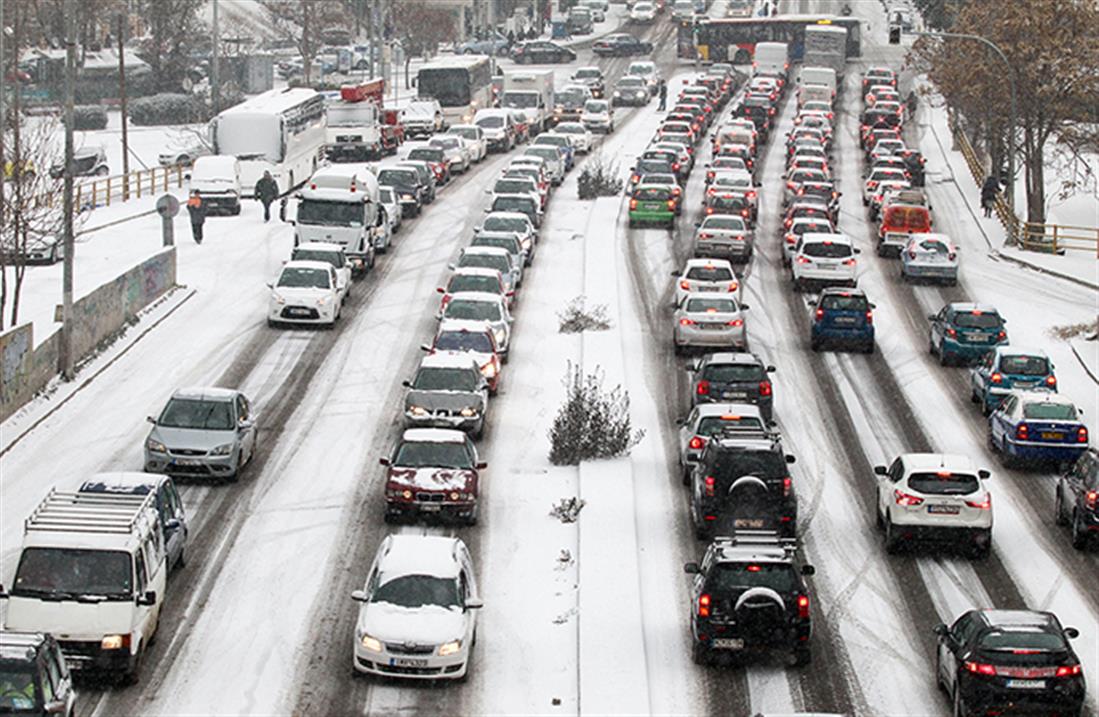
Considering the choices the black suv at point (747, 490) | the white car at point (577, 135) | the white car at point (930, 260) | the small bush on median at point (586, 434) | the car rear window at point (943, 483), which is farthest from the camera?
the white car at point (577, 135)

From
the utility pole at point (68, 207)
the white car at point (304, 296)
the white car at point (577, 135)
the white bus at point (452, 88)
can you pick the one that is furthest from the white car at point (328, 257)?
the white bus at point (452, 88)

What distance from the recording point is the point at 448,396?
120 ft

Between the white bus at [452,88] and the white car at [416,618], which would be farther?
the white bus at [452,88]

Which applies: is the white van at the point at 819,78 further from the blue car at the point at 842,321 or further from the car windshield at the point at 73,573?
the car windshield at the point at 73,573

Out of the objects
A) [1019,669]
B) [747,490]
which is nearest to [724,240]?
[747,490]

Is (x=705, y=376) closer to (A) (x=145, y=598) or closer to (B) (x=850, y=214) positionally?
(A) (x=145, y=598)

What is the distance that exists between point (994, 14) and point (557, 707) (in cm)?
5087

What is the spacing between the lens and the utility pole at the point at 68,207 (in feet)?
125

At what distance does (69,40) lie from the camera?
123 feet

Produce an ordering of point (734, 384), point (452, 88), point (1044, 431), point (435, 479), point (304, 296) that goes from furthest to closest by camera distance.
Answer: point (452, 88) → point (304, 296) → point (734, 384) → point (1044, 431) → point (435, 479)

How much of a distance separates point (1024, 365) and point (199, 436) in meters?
16.2

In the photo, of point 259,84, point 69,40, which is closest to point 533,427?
point 69,40

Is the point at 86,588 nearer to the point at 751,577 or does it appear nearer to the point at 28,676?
the point at 28,676

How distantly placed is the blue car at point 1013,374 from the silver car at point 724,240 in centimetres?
1641
